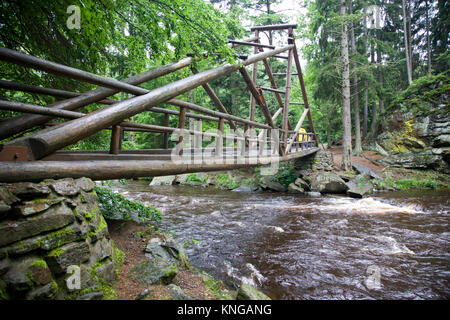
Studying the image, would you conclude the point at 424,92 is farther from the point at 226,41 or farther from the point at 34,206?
the point at 34,206

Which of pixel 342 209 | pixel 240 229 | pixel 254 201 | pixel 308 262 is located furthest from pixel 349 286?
pixel 254 201

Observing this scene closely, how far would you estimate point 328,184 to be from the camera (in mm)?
11961

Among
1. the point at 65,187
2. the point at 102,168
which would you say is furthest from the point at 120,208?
Answer: the point at 65,187

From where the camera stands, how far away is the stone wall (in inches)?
69.9

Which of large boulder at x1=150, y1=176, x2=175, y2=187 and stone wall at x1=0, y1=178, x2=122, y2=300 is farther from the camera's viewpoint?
large boulder at x1=150, y1=176, x2=175, y2=187

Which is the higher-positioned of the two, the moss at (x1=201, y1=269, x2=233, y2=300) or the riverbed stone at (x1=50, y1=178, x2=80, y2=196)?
the riverbed stone at (x1=50, y1=178, x2=80, y2=196)

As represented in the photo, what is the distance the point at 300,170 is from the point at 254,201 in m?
5.38

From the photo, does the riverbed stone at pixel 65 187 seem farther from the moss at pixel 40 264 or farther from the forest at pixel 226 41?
the forest at pixel 226 41

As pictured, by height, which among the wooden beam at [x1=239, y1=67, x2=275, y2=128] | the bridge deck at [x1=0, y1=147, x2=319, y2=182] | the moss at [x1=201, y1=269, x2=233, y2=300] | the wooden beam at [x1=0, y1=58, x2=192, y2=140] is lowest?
the moss at [x1=201, y1=269, x2=233, y2=300]

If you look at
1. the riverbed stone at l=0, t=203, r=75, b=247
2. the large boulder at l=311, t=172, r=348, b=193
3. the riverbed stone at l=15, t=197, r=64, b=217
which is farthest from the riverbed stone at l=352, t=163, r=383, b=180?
the riverbed stone at l=15, t=197, r=64, b=217

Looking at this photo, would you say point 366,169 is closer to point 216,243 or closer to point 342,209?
point 342,209

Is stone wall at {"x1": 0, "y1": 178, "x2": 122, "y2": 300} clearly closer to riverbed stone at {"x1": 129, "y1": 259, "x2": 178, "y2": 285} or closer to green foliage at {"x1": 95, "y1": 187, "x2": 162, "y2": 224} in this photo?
riverbed stone at {"x1": 129, "y1": 259, "x2": 178, "y2": 285}

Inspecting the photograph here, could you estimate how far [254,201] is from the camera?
10.5 m

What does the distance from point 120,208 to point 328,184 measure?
10.7 meters
